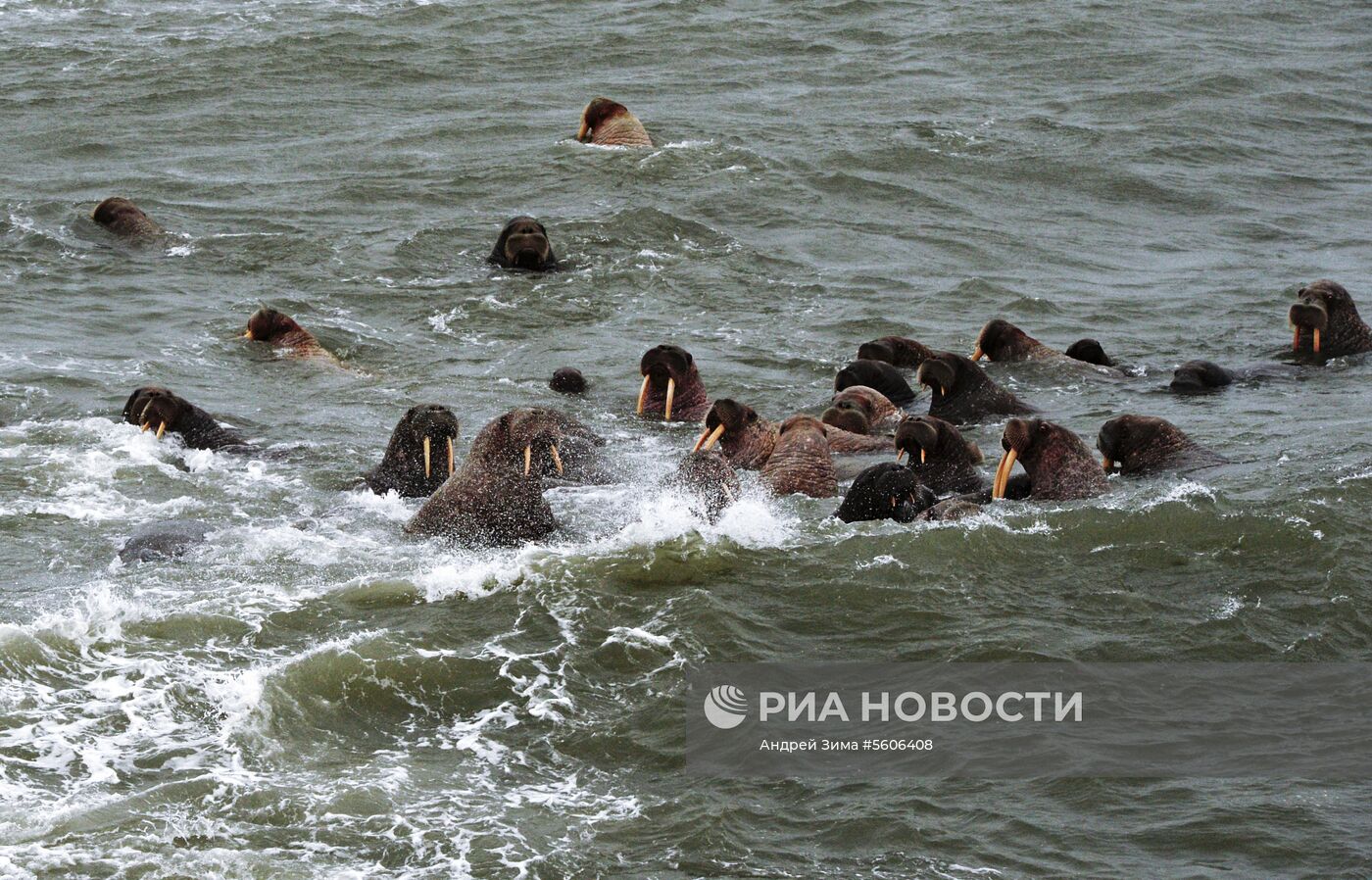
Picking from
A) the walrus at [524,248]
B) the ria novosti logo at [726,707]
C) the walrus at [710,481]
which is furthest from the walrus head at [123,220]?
the ria novosti logo at [726,707]

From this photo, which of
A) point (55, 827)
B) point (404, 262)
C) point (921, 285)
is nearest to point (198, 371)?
point (404, 262)

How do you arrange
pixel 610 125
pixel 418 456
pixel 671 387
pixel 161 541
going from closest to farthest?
pixel 161 541
pixel 418 456
pixel 671 387
pixel 610 125

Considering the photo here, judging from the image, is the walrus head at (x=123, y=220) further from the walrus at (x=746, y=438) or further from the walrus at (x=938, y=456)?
the walrus at (x=938, y=456)

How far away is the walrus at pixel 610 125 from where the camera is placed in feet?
72.6

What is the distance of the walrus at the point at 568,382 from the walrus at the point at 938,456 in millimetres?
3310

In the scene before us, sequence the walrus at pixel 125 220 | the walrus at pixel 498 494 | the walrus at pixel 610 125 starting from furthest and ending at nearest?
1. the walrus at pixel 610 125
2. the walrus at pixel 125 220
3. the walrus at pixel 498 494

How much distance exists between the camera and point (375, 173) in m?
21.2

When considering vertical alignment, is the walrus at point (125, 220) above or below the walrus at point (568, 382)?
above

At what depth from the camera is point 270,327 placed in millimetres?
15148

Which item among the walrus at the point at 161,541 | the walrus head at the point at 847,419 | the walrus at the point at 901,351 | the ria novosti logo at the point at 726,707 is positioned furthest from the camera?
the walrus at the point at 901,351

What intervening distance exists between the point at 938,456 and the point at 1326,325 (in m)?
5.25

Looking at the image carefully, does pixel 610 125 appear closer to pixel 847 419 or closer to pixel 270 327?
pixel 270 327

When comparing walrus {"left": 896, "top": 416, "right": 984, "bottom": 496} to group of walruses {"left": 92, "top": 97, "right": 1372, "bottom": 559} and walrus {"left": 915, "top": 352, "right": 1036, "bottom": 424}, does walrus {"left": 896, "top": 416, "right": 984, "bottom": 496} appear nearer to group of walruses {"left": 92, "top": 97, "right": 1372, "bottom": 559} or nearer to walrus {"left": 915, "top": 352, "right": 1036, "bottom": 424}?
group of walruses {"left": 92, "top": 97, "right": 1372, "bottom": 559}

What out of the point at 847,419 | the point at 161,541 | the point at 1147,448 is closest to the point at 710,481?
the point at 847,419
